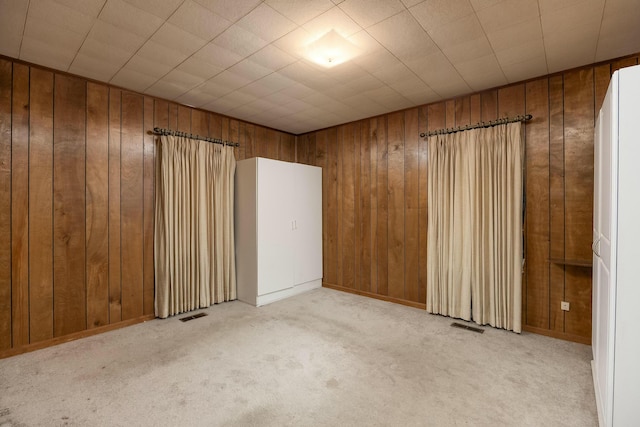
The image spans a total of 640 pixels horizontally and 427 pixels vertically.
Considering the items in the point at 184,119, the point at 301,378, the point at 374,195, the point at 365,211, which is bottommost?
the point at 301,378

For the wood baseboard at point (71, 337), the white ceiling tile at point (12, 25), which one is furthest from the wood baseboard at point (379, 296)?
the white ceiling tile at point (12, 25)

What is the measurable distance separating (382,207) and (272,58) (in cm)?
244

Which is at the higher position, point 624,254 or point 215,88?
point 215,88

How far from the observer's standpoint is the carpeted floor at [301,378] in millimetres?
1885

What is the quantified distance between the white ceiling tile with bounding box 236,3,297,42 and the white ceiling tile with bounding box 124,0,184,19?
1.39 ft

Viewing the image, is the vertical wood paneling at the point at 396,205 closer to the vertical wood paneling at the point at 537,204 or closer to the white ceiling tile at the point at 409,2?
the vertical wood paneling at the point at 537,204

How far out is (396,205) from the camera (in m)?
4.13

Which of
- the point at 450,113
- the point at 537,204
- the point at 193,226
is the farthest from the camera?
the point at 193,226

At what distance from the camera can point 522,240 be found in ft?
10.2

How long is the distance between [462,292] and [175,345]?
10.1 feet

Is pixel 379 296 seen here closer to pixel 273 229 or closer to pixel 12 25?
pixel 273 229

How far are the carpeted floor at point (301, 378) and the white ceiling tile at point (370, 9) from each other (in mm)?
2625

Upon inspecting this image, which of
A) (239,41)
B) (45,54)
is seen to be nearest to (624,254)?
(239,41)

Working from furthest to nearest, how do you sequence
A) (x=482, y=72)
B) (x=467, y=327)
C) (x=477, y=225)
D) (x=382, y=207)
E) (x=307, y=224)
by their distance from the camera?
(x=307, y=224) → (x=382, y=207) → (x=477, y=225) → (x=467, y=327) → (x=482, y=72)
